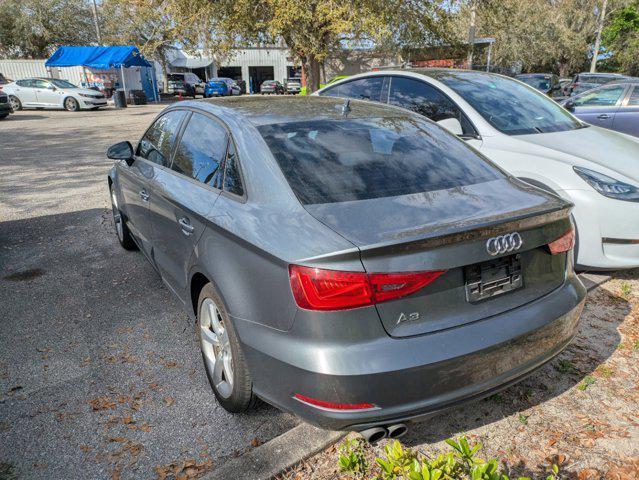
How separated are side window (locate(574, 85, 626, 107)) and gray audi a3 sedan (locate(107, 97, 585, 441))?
25.2 feet

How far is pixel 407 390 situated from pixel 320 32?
19.6 m

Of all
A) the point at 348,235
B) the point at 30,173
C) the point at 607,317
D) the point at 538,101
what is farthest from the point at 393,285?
the point at 30,173

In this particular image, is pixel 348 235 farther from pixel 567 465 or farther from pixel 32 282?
pixel 32 282

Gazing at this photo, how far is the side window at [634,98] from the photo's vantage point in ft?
28.8

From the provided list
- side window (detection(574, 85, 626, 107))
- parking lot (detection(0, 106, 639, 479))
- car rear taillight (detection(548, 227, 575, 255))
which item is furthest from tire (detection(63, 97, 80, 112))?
car rear taillight (detection(548, 227, 575, 255))

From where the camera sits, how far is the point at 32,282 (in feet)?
14.8

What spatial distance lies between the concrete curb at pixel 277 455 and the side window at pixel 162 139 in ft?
6.93

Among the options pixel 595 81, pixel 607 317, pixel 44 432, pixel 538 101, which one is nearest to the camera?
pixel 44 432

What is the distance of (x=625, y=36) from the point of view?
40750mm

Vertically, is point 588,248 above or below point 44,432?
above

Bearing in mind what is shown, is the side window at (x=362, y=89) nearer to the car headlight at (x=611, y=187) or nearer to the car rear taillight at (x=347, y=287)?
the car headlight at (x=611, y=187)

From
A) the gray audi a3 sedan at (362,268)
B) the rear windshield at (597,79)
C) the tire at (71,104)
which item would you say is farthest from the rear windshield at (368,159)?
the tire at (71,104)

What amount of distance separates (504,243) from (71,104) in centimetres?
2751

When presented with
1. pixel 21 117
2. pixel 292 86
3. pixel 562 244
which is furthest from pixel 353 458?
pixel 292 86
